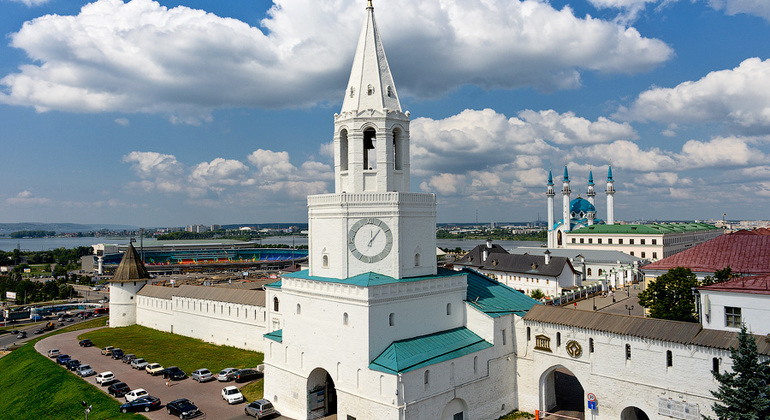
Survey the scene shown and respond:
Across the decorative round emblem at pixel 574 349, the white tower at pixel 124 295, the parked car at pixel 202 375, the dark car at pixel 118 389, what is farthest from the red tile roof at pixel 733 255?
the white tower at pixel 124 295

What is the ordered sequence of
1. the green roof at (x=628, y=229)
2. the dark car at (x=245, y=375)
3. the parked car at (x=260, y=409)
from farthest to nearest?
the green roof at (x=628, y=229)
the dark car at (x=245, y=375)
the parked car at (x=260, y=409)

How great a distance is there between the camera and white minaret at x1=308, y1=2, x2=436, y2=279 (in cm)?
2594

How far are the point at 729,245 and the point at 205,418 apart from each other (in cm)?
3930

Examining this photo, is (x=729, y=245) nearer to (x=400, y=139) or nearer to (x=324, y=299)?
(x=400, y=139)

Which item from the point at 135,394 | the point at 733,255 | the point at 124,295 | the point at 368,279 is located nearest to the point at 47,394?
the point at 135,394

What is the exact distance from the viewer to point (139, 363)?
38.6m

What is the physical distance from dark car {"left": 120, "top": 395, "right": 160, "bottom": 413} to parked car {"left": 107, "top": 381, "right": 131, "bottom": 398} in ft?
12.1

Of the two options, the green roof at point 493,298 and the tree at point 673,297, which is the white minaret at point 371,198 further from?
the tree at point 673,297

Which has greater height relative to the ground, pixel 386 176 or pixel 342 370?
pixel 386 176

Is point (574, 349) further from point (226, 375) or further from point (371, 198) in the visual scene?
point (226, 375)

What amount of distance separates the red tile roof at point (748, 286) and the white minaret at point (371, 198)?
14245 mm

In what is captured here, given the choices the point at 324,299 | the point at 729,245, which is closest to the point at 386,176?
the point at 324,299

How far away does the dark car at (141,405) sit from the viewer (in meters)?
28.8

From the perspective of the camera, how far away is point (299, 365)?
26594 mm
